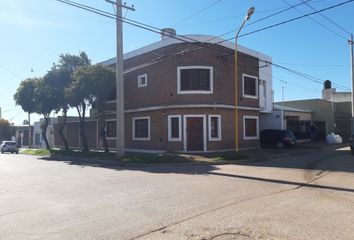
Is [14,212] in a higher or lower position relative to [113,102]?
lower

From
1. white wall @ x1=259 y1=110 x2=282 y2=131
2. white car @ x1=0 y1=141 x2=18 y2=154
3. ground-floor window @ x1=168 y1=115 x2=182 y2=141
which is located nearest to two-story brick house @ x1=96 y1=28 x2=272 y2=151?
ground-floor window @ x1=168 y1=115 x2=182 y2=141

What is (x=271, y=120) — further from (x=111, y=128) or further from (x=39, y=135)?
(x=39, y=135)

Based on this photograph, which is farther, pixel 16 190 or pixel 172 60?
pixel 172 60

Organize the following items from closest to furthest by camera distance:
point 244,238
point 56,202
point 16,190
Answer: point 244,238
point 56,202
point 16,190

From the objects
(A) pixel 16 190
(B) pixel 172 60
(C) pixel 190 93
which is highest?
(B) pixel 172 60

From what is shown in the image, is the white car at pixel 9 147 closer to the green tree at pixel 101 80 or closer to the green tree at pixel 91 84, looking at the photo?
the green tree at pixel 91 84

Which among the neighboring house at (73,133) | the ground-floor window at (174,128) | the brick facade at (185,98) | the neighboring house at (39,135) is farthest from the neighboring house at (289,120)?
the neighboring house at (39,135)

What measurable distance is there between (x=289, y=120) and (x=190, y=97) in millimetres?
16321

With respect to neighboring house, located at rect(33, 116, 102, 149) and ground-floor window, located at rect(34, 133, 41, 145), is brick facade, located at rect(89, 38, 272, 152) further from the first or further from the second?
ground-floor window, located at rect(34, 133, 41, 145)

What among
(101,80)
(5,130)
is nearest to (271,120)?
(101,80)

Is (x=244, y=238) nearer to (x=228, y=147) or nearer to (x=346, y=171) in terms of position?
(x=346, y=171)

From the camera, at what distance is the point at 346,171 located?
15961mm

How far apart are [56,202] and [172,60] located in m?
18.6

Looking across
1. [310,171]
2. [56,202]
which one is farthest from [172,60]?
[56,202]
